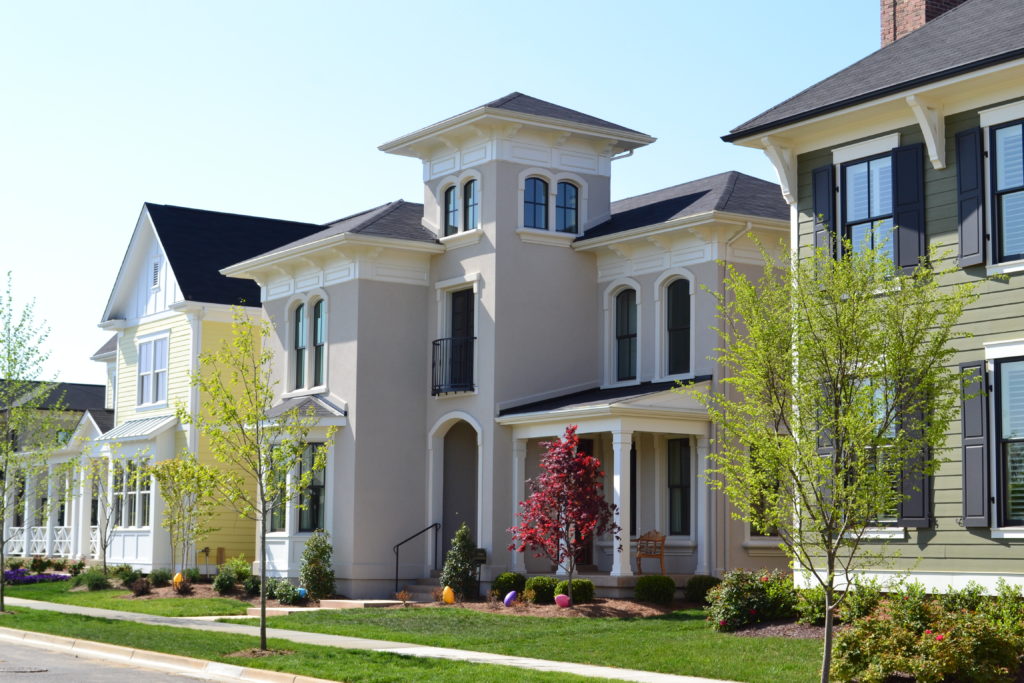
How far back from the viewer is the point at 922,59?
687 inches

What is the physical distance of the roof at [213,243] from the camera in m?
35.4

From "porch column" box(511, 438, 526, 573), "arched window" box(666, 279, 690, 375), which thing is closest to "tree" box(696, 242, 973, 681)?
"arched window" box(666, 279, 690, 375)

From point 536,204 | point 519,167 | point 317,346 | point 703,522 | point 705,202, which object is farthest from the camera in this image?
point 317,346

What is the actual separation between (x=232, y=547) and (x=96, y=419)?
8.45 metres

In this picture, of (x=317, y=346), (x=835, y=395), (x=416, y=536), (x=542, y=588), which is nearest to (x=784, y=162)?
(x=835, y=395)

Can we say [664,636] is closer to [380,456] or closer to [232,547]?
[380,456]

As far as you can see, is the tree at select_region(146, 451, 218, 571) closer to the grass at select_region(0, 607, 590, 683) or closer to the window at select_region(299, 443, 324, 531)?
the window at select_region(299, 443, 324, 531)

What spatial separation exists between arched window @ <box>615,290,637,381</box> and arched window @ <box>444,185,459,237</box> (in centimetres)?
387

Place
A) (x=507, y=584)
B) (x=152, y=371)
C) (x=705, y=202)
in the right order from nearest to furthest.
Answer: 1. (x=507, y=584)
2. (x=705, y=202)
3. (x=152, y=371)

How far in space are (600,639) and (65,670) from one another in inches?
278

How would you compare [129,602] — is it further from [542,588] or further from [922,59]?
[922,59]

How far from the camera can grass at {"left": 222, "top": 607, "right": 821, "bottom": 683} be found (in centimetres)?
1513

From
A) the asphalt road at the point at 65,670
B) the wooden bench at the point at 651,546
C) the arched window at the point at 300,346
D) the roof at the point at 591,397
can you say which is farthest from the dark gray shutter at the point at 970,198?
the arched window at the point at 300,346

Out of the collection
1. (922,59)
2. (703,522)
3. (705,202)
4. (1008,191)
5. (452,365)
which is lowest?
(703,522)
